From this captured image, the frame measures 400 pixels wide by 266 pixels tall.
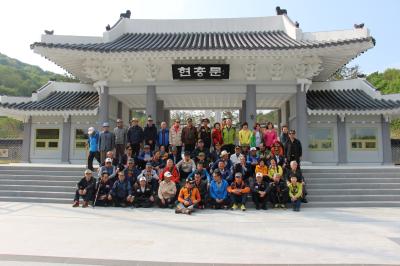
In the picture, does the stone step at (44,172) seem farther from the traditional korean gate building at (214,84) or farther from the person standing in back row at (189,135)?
the person standing in back row at (189,135)

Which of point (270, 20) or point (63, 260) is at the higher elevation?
point (270, 20)

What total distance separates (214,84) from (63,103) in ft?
22.2

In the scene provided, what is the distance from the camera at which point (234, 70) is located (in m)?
12.4

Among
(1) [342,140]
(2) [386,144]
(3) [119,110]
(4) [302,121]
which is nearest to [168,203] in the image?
(4) [302,121]

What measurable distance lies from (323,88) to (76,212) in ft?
38.2

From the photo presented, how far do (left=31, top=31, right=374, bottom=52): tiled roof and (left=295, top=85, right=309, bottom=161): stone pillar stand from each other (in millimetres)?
1943

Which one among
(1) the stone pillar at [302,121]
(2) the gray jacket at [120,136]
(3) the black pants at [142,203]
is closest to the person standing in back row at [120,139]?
(2) the gray jacket at [120,136]

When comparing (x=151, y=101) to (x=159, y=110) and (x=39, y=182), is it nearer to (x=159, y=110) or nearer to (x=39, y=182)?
(x=159, y=110)

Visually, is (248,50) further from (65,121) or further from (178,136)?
(65,121)

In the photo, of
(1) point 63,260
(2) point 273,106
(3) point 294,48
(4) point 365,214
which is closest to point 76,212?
(1) point 63,260

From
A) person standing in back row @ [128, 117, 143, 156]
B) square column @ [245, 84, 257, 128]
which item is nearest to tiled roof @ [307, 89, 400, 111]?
square column @ [245, 84, 257, 128]

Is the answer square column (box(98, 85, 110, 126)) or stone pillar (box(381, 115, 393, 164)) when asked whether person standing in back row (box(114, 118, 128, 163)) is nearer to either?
square column (box(98, 85, 110, 126))

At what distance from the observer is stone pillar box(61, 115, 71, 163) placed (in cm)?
1441

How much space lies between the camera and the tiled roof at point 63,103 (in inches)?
550
